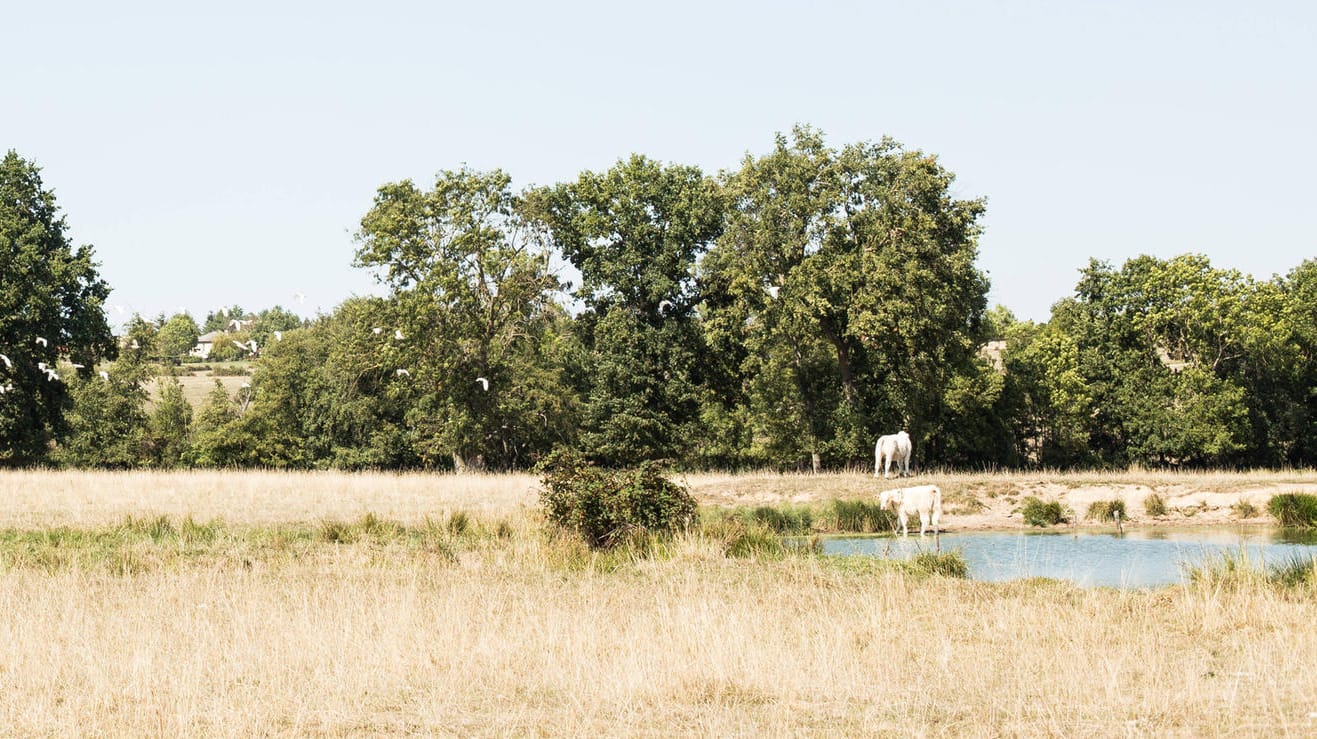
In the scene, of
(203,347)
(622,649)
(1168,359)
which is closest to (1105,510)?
(622,649)

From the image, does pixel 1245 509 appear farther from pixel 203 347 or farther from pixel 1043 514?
pixel 203 347

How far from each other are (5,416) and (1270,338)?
196 ft

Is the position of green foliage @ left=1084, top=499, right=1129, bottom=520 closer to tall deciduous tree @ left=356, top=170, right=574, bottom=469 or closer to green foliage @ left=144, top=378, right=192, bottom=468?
tall deciduous tree @ left=356, top=170, right=574, bottom=469

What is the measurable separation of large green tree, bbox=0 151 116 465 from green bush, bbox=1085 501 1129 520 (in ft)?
126

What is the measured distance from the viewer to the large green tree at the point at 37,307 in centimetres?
4712

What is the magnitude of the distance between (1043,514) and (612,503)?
15.0m

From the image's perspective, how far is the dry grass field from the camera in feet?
30.1

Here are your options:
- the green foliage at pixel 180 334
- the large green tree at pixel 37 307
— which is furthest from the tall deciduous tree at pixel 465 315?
the green foliage at pixel 180 334

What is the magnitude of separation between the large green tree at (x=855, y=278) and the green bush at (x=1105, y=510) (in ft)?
46.6

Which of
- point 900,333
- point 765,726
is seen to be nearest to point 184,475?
point 900,333

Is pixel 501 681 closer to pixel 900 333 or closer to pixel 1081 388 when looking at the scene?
pixel 900 333

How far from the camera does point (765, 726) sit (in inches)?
356

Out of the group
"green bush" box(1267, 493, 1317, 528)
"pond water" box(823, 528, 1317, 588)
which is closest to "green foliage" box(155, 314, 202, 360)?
"pond water" box(823, 528, 1317, 588)

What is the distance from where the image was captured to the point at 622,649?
37.6 feet
